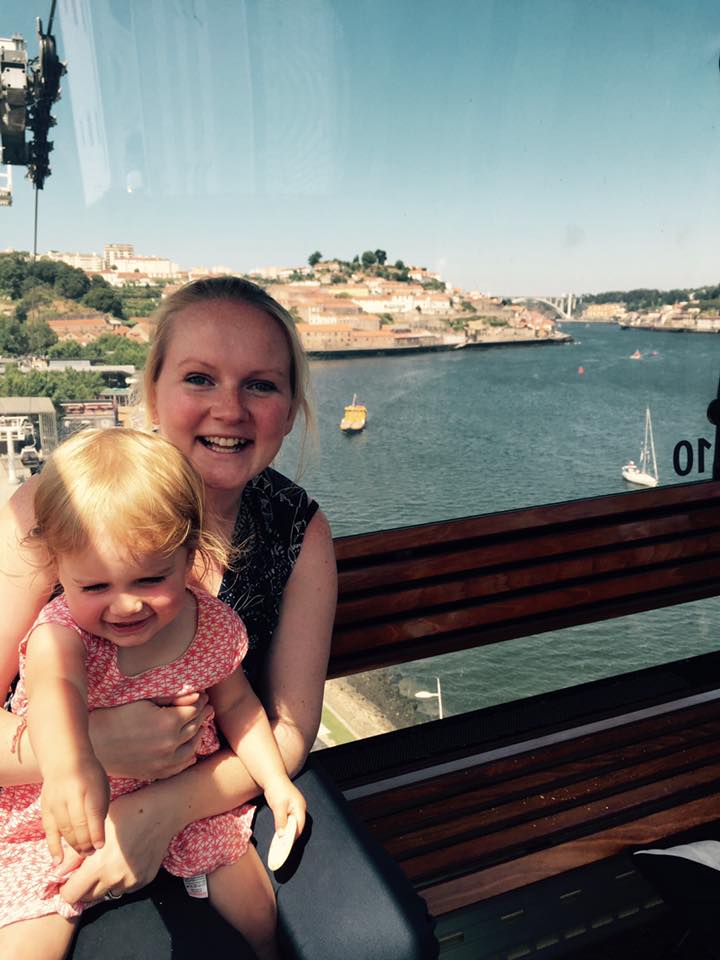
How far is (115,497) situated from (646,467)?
2191mm

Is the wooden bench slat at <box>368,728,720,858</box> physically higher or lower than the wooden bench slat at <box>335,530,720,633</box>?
lower

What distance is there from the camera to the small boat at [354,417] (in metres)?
2.55

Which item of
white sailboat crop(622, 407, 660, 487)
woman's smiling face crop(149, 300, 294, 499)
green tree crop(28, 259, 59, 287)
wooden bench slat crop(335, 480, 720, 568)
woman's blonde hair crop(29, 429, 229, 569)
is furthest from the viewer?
white sailboat crop(622, 407, 660, 487)

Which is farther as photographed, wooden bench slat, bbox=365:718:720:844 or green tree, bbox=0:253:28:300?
wooden bench slat, bbox=365:718:720:844

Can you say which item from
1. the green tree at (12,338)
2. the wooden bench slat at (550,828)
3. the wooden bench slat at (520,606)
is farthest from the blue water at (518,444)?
the green tree at (12,338)

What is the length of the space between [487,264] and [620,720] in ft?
4.86

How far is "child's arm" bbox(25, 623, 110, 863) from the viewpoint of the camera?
3.45 ft

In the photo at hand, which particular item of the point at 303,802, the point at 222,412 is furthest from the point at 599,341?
the point at 303,802

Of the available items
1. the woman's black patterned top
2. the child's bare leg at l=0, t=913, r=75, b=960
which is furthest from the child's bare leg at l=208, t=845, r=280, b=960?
the woman's black patterned top

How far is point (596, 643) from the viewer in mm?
2781

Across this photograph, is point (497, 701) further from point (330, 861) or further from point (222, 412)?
point (222, 412)

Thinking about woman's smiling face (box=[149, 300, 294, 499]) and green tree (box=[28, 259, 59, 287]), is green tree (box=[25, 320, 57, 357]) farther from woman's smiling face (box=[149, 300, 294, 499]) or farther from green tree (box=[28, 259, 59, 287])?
woman's smiling face (box=[149, 300, 294, 499])

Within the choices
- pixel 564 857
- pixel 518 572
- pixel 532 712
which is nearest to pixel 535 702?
pixel 532 712

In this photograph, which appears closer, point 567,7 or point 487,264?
point 567,7
